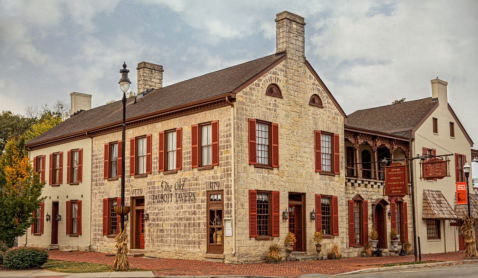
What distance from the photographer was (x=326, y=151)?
85.6ft

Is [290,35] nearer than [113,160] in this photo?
Yes

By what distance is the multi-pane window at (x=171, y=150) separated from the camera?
25031mm

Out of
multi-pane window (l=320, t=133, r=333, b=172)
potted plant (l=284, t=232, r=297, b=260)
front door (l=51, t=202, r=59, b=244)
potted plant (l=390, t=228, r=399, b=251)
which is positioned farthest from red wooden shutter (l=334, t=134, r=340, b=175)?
front door (l=51, t=202, r=59, b=244)

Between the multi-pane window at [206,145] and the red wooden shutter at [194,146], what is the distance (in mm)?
218

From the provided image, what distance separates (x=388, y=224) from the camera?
1161 inches

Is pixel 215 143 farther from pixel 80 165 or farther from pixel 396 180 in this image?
pixel 80 165

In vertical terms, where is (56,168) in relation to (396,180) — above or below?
above

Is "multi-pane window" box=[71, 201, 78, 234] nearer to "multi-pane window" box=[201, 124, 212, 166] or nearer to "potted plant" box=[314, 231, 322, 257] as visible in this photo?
"multi-pane window" box=[201, 124, 212, 166]

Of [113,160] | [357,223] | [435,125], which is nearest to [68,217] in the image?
[113,160]

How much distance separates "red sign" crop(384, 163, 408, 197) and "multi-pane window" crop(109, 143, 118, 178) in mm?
13482

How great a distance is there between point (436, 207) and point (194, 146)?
52.2 feet

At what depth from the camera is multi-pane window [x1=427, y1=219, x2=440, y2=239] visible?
32.2m

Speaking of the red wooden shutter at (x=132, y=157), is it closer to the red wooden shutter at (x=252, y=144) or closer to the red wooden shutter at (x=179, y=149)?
the red wooden shutter at (x=179, y=149)

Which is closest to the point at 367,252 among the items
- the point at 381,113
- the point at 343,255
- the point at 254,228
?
the point at 343,255
